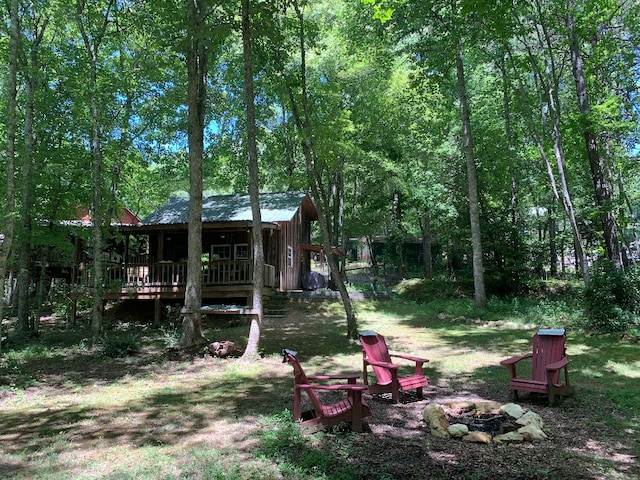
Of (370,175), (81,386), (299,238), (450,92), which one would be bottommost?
(81,386)

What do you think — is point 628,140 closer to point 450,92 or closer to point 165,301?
point 450,92

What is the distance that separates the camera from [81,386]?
24.7 ft

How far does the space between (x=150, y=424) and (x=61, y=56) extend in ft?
37.2

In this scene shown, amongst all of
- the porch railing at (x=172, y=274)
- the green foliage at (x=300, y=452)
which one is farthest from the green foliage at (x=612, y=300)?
the porch railing at (x=172, y=274)

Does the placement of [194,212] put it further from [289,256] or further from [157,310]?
[289,256]

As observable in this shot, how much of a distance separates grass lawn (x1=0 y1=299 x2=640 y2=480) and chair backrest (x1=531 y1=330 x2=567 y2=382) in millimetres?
362

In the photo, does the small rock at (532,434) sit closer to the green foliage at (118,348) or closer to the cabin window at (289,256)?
the green foliage at (118,348)

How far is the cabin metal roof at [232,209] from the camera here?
54.7 ft

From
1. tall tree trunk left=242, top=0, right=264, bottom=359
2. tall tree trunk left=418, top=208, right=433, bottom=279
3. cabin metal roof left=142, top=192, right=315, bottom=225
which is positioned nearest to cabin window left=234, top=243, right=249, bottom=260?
cabin metal roof left=142, top=192, right=315, bottom=225

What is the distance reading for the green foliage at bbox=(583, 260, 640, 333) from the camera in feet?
35.8

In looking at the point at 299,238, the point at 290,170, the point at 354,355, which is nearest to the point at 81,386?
the point at 354,355

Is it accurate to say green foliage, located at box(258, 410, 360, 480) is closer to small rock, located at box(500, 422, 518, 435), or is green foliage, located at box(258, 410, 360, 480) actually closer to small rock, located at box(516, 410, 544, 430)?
small rock, located at box(500, 422, 518, 435)

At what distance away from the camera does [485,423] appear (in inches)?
191

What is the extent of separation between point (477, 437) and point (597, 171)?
36.5 ft
